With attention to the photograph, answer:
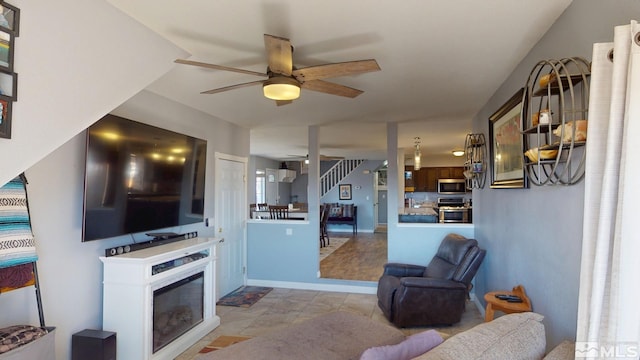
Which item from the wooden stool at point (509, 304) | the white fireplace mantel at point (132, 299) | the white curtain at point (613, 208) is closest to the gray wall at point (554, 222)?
the wooden stool at point (509, 304)

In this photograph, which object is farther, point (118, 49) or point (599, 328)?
point (118, 49)

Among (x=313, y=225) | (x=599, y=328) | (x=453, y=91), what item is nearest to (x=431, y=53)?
(x=453, y=91)

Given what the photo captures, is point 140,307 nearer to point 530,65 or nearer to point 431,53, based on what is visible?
point 431,53

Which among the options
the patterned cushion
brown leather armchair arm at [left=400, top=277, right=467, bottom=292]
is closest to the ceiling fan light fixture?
the patterned cushion

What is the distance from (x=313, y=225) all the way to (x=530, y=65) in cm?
355

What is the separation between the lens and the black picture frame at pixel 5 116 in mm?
1339

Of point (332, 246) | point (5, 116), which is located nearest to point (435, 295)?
point (5, 116)

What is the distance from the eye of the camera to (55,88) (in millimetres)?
1583

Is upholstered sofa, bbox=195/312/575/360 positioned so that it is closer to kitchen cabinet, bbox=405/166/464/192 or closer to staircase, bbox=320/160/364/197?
kitchen cabinet, bbox=405/166/464/192

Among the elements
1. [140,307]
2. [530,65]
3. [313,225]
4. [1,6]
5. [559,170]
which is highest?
[530,65]

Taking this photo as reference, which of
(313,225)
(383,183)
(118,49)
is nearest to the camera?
(118,49)

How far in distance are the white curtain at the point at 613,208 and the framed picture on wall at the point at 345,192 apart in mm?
10604

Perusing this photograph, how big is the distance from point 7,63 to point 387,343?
6.93ft

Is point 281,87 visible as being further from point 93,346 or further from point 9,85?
point 93,346
